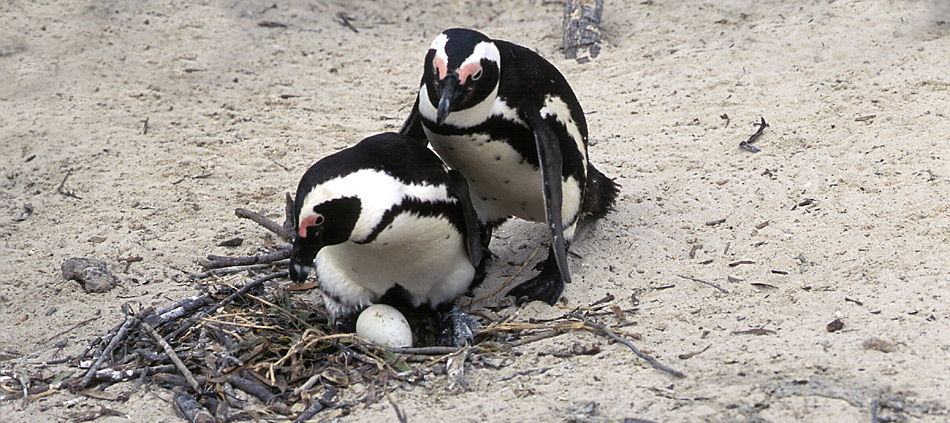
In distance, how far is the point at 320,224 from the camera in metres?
2.73

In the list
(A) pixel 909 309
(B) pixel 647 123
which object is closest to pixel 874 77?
(B) pixel 647 123

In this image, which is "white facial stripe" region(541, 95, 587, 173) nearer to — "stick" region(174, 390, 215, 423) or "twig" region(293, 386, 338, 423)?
"twig" region(293, 386, 338, 423)

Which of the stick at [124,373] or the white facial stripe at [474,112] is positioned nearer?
the stick at [124,373]

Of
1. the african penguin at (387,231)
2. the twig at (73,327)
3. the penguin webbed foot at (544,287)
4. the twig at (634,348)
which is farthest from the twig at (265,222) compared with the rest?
the twig at (634,348)

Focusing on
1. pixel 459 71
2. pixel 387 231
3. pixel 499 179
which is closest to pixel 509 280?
pixel 499 179

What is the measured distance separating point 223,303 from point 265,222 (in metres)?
0.75

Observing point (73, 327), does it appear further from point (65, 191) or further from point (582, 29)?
point (582, 29)

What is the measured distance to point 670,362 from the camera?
2.74 meters

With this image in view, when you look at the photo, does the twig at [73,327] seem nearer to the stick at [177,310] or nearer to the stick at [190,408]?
the stick at [177,310]

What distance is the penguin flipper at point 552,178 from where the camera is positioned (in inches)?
130

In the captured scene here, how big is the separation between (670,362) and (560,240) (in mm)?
750

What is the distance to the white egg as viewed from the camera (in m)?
3.10

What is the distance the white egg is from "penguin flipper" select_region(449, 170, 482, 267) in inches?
13.8

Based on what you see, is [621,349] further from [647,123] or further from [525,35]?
[525,35]
